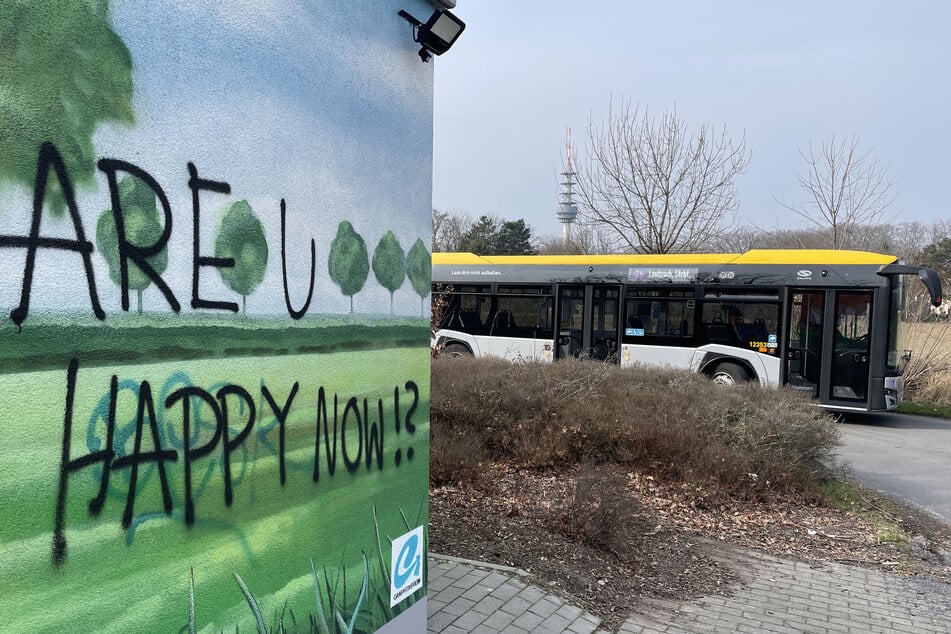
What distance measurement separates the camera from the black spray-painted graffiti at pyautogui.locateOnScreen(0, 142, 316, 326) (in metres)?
1.79

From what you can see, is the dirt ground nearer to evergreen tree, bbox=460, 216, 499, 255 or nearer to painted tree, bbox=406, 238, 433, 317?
painted tree, bbox=406, 238, 433, 317

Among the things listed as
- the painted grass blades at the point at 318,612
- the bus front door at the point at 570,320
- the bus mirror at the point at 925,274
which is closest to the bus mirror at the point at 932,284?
the bus mirror at the point at 925,274

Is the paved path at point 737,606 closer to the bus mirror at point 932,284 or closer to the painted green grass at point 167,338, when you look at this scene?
the painted green grass at point 167,338

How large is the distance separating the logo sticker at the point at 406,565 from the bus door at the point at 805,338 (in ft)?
35.6

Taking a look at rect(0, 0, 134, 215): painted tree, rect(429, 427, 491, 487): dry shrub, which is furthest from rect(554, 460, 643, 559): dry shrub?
rect(0, 0, 134, 215): painted tree

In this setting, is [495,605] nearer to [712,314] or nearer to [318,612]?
[318,612]

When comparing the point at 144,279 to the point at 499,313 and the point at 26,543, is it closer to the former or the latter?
the point at 26,543

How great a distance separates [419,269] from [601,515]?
2941mm

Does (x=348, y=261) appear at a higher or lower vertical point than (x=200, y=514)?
higher

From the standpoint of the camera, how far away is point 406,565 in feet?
11.7

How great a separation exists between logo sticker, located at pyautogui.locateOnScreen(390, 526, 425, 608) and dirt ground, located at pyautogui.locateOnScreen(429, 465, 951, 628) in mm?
1471

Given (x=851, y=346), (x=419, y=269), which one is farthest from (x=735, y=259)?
(x=419, y=269)

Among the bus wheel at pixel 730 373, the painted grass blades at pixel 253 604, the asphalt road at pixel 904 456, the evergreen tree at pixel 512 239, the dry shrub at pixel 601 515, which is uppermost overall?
the evergreen tree at pixel 512 239

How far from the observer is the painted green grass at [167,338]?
180 centimetres
